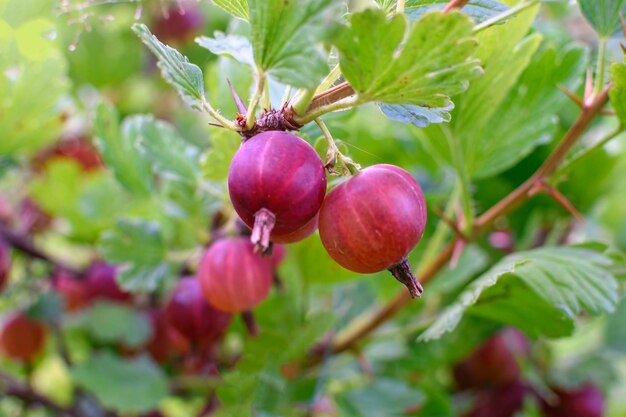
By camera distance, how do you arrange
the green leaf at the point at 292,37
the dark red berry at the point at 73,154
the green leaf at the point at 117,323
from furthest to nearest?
the dark red berry at the point at 73,154
the green leaf at the point at 117,323
the green leaf at the point at 292,37

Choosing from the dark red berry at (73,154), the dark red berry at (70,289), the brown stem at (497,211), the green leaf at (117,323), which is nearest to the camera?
the brown stem at (497,211)

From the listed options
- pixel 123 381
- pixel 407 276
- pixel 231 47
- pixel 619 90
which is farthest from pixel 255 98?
pixel 123 381

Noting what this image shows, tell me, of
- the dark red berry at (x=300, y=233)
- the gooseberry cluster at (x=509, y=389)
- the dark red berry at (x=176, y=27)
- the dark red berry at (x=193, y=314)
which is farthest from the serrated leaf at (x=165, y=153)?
the dark red berry at (x=176, y=27)

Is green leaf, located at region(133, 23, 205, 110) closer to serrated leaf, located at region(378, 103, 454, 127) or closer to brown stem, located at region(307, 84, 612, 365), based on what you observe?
serrated leaf, located at region(378, 103, 454, 127)

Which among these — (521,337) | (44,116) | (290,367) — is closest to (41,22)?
(44,116)

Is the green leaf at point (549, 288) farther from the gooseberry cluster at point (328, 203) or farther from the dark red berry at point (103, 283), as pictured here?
the dark red berry at point (103, 283)

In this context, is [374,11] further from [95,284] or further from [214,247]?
[95,284]

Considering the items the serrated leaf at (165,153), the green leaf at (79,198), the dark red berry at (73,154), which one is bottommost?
the dark red berry at (73,154)

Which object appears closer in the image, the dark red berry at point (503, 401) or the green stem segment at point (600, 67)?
the green stem segment at point (600, 67)

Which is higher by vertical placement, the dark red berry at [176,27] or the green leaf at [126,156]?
the green leaf at [126,156]
